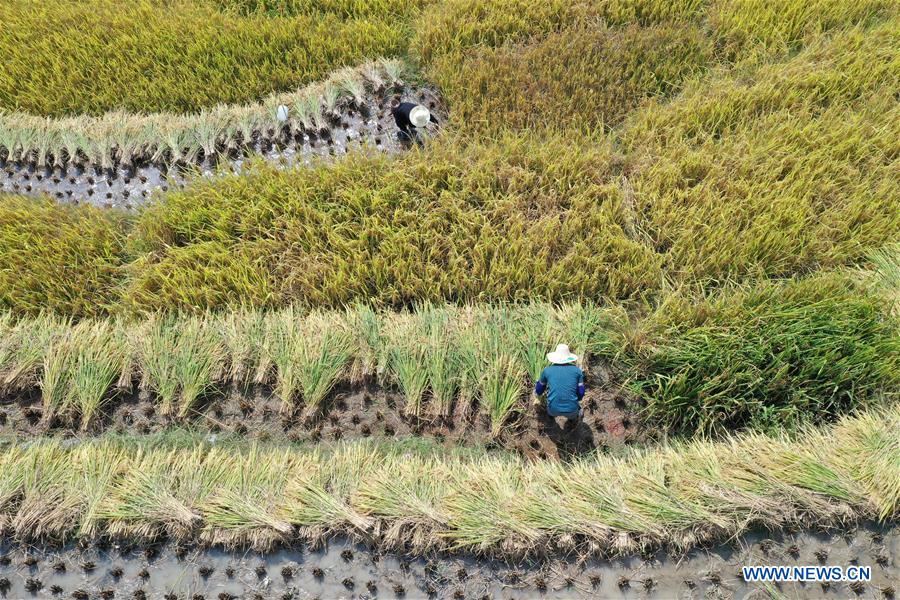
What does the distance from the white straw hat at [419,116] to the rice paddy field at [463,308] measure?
278 mm

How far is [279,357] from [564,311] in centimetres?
215

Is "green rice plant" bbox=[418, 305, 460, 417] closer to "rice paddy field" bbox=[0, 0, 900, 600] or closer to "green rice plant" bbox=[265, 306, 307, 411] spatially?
"rice paddy field" bbox=[0, 0, 900, 600]

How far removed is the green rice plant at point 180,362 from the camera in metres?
3.61

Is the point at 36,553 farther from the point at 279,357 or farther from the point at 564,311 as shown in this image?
the point at 564,311

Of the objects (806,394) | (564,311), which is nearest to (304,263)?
(564,311)

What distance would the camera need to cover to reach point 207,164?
5078mm

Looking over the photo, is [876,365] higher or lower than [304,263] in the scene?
lower

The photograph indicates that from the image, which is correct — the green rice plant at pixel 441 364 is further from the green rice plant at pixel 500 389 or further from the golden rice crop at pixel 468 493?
the golden rice crop at pixel 468 493

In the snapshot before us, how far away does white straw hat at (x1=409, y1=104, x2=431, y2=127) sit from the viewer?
4621mm

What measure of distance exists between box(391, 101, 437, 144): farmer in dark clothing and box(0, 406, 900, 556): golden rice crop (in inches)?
118

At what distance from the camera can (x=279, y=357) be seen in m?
3.64

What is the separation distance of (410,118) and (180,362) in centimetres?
289

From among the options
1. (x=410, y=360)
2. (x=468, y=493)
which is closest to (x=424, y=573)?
(x=468, y=493)

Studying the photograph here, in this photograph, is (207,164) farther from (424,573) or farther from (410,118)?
(424,573)
